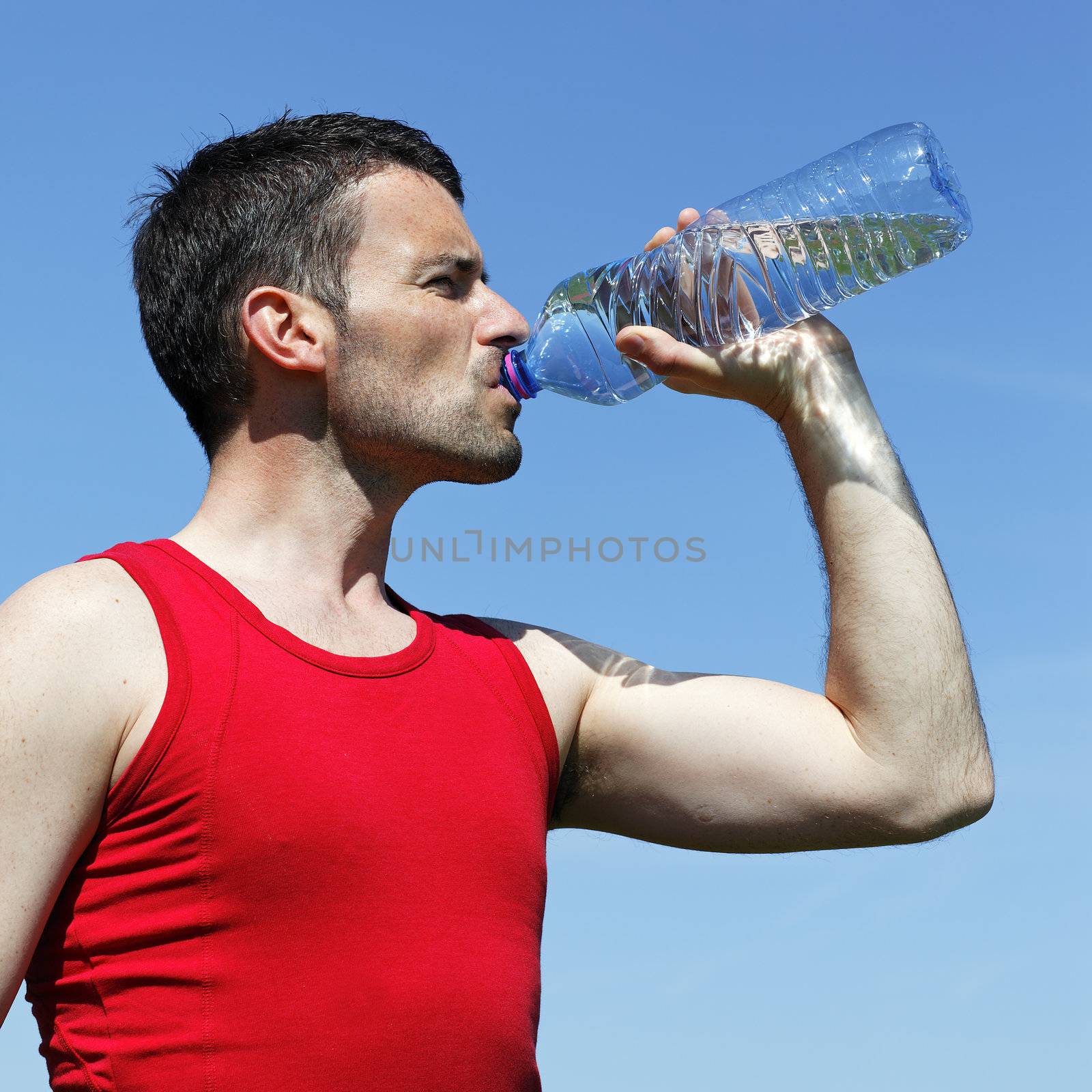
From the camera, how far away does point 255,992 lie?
7.82ft

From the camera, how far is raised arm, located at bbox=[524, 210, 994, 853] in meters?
3.12

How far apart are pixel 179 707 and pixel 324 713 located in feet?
0.98

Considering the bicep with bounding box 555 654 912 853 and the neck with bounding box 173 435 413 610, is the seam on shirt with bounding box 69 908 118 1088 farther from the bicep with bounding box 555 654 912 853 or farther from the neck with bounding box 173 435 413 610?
the bicep with bounding box 555 654 912 853

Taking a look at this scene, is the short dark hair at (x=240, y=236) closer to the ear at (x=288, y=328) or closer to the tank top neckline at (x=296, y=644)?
the ear at (x=288, y=328)

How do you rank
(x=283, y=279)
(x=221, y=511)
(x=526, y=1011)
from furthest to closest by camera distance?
(x=283, y=279) < (x=221, y=511) < (x=526, y=1011)

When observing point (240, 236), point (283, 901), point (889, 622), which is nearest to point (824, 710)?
point (889, 622)

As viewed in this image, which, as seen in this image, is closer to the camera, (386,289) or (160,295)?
(386,289)

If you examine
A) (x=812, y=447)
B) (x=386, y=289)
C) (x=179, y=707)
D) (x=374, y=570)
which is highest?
(x=386, y=289)

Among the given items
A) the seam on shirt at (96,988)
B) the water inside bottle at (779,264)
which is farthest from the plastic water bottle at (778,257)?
the seam on shirt at (96,988)

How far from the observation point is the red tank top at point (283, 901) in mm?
2377

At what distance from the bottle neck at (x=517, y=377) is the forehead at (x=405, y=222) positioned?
0.30m

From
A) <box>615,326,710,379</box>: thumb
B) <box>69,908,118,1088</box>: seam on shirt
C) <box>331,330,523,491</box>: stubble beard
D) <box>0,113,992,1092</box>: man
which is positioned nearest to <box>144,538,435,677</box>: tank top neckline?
<box>0,113,992,1092</box>: man

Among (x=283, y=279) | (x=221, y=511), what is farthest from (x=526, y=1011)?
(x=283, y=279)

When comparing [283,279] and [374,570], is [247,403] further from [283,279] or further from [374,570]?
[374,570]
